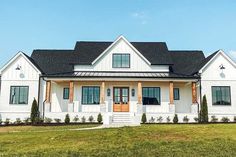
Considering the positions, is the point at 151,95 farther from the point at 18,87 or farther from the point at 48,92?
the point at 18,87

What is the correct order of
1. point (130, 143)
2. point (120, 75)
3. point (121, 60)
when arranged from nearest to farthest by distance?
point (130, 143), point (120, 75), point (121, 60)

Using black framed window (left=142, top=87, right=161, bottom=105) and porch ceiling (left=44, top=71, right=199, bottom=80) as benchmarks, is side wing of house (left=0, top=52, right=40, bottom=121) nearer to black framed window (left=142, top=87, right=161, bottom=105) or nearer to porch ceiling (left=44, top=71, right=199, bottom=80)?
porch ceiling (left=44, top=71, right=199, bottom=80)

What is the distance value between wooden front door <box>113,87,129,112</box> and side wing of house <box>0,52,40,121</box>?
733 cm

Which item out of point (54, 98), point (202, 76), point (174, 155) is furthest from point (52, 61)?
point (174, 155)

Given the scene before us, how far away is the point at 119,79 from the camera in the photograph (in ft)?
87.1

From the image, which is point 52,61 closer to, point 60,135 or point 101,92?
point 101,92

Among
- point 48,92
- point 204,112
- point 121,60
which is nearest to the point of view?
point 204,112

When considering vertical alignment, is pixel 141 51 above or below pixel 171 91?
above

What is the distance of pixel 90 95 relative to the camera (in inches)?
1104

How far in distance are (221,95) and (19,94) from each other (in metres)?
18.7

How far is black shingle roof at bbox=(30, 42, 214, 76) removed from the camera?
29.7 meters

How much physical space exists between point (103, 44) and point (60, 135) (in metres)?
18.7

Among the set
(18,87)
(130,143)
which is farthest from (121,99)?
(130,143)

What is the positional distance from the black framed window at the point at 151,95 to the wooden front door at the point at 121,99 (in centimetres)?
167
